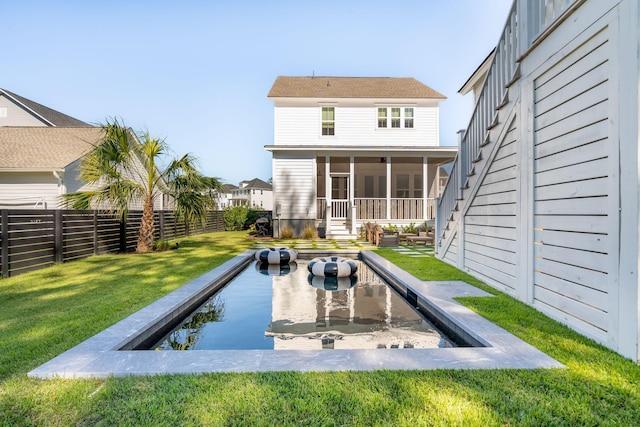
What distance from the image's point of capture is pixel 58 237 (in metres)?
8.30

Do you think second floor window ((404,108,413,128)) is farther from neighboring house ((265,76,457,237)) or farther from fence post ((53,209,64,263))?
fence post ((53,209,64,263))

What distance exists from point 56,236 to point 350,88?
1488 cm

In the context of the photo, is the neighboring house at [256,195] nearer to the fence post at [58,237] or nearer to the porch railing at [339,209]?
the porch railing at [339,209]

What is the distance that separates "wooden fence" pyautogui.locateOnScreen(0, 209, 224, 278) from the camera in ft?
22.5

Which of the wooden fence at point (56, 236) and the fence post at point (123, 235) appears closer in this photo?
the wooden fence at point (56, 236)

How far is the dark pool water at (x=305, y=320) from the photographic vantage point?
152 inches

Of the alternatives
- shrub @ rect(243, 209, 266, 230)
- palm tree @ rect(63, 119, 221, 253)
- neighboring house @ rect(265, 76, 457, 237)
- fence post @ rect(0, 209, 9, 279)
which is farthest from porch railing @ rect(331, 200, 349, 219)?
fence post @ rect(0, 209, 9, 279)

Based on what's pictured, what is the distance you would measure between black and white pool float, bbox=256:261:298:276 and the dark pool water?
1013 millimetres

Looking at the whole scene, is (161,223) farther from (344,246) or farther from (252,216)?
(252,216)

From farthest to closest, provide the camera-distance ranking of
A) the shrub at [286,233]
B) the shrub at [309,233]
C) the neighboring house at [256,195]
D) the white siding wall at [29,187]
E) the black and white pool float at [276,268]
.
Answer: the neighboring house at [256,195] < the shrub at [309,233] < the shrub at [286,233] < the white siding wall at [29,187] < the black and white pool float at [276,268]

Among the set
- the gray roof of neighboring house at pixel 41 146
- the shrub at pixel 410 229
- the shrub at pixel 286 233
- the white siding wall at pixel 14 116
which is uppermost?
the white siding wall at pixel 14 116

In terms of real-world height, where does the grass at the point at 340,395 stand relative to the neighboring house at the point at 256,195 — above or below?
below

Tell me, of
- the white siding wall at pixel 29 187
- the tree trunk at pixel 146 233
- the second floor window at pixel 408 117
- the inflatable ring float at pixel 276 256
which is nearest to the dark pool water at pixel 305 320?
the inflatable ring float at pixel 276 256

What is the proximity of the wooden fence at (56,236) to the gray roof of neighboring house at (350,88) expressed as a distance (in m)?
9.83
